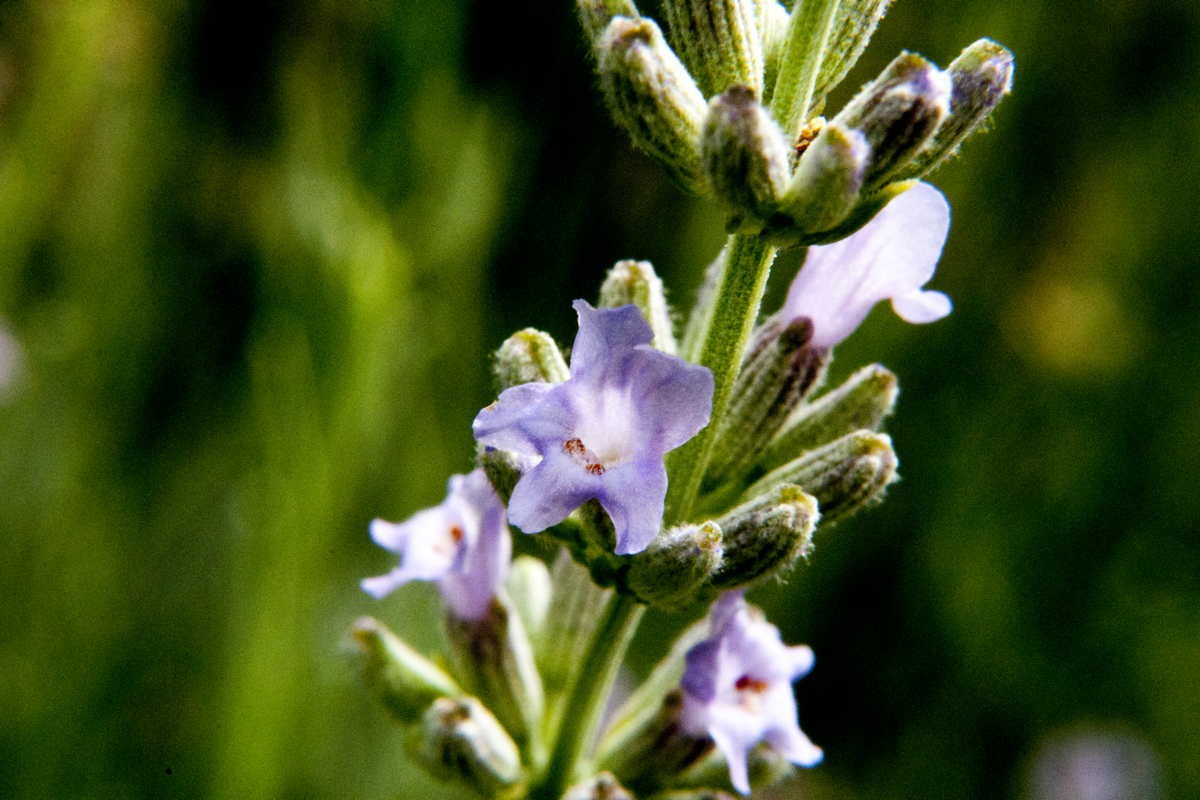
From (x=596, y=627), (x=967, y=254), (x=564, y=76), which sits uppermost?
(x=564, y=76)

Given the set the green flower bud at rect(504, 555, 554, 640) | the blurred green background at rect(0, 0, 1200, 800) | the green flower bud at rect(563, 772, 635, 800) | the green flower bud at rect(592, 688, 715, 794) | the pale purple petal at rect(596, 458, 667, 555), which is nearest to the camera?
the pale purple petal at rect(596, 458, 667, 555)

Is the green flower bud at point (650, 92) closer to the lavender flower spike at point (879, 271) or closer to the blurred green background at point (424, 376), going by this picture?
the lavender flower spike at point (879, 271)

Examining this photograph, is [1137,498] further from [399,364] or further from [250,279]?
[250,279]

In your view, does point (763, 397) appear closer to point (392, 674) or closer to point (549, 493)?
point (549, 493)

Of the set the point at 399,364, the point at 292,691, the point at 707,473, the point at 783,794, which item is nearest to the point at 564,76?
the point at 399,364

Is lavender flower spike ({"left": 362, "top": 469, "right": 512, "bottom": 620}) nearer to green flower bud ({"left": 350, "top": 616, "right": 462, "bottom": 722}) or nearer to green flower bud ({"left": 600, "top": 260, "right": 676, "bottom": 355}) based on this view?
green flower bud ({"left": 350, "top": 616, "right": 462, "bottom": 722})

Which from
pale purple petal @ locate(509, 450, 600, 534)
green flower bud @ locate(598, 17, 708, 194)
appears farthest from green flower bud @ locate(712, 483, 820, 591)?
green flower bud @ locate(598, 17, 708, 194)

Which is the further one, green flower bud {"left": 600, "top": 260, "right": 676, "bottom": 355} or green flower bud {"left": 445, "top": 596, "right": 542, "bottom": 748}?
green flower bud {"left": 445, "top": 596, "right": 542, "bottom": 748}

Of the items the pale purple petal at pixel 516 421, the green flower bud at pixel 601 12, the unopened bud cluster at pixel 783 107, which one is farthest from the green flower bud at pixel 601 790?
the green flower bud at pixel 601 12
